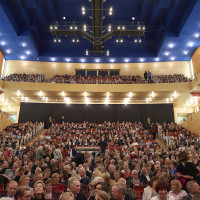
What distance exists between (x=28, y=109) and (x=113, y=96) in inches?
359

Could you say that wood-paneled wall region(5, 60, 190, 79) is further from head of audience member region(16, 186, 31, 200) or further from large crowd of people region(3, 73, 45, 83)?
head of audience member region(16, 186, 31, 200)

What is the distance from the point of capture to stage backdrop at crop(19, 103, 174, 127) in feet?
71.6

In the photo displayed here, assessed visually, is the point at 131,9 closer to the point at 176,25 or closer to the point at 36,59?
the point at 176,25

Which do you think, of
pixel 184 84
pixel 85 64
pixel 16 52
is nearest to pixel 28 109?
pixel 16 52

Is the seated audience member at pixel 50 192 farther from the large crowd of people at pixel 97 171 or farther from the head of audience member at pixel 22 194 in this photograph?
the head of audience member at pixel 22 194

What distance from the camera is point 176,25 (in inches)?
693

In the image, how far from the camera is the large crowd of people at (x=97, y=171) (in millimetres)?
3307

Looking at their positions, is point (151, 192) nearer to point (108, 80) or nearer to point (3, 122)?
point (3, 122)

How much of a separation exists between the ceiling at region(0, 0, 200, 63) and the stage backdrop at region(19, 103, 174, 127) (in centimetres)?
506

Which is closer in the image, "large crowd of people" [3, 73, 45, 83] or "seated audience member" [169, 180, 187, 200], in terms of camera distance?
"seated audience member" [169, 180, 187, 200]

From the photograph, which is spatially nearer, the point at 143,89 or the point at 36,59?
the point at 143,89

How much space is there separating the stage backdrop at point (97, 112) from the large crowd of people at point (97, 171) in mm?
4373

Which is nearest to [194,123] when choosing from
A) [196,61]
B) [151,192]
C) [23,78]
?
[196,61]

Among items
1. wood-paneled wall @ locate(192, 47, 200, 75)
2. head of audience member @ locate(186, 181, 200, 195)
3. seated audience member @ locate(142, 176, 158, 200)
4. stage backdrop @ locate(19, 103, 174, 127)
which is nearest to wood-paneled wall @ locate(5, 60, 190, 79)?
wood-paneled wall @ locate(192, 47, 200, 75)
